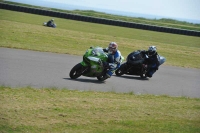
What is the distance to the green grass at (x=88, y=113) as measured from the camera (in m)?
7.16

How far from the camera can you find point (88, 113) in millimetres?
8297

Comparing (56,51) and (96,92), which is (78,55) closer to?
(56,51)

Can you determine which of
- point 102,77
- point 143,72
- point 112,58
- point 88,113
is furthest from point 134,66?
point 88,113

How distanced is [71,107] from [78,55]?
11.0m

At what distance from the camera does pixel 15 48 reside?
57.3 ft

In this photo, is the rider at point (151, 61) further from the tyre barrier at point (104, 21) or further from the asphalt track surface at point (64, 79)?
the tyre barrier at point (104, 21)

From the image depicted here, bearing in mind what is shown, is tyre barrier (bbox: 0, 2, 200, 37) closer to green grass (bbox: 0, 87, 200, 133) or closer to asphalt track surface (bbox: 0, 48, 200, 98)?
asphalt track surface (bbox: 0, 48, 200, 98)

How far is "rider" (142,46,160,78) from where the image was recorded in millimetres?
16094

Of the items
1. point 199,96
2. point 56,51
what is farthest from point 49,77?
point 56,51

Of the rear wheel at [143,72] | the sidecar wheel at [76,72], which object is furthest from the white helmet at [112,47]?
the rear wheel at [143,72]

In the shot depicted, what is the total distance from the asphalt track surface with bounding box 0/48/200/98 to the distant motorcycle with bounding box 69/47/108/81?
9.0 inches

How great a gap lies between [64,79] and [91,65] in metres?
0.95

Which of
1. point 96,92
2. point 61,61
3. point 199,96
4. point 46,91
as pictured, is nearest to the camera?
point 46,91

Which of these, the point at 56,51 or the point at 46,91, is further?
the point at 56,51
